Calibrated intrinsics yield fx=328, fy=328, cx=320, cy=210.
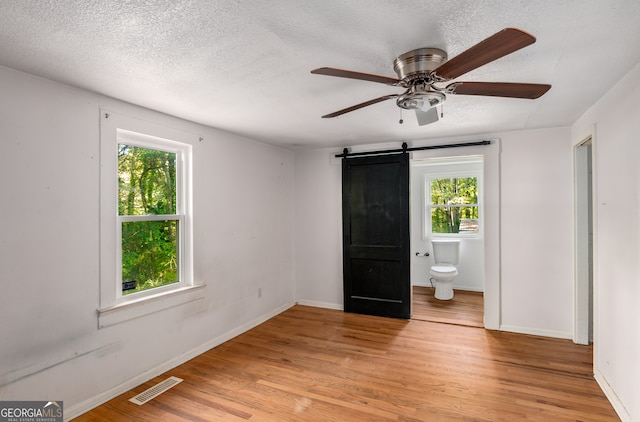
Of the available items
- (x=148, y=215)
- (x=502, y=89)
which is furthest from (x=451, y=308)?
(x=148, y=215)

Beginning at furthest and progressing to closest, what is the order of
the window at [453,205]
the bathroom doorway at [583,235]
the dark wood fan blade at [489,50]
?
the window at [453,205] → the bathroom doorway at [583,235] → the dark wood fan blade at [489,50]

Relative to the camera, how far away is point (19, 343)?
78.0 inches

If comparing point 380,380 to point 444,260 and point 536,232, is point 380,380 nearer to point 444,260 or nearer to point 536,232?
point 536,232

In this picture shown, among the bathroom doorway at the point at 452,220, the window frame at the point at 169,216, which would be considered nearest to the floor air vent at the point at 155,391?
the window frame at the point at 169,216

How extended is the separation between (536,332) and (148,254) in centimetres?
408

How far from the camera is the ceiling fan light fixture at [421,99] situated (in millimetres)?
1795

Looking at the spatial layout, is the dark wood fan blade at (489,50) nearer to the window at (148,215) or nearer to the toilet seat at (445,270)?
the window at (148,215)

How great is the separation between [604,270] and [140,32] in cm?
342

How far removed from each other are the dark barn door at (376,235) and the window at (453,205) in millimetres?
1944

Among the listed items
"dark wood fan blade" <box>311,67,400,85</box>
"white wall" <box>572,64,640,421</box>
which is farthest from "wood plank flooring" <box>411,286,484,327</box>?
"dark wood fan blade" <box>311,67,400,85</box>

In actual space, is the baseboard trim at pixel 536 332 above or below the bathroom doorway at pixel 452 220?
below

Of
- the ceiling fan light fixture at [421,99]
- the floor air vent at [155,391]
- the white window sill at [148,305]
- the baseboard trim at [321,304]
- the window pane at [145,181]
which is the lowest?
the floor air vent at [155,391]

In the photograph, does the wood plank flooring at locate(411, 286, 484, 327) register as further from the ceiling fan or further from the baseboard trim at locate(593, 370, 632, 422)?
the ceiling fan

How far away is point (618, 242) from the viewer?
2.23m
